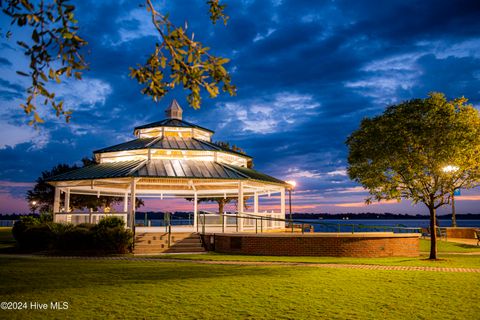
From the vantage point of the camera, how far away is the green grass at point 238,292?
8.11m

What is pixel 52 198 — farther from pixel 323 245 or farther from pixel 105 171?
pixel 323 245

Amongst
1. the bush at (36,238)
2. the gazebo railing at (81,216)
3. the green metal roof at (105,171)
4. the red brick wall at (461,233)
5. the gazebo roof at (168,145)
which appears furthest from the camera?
the red brick wall at (461,233)

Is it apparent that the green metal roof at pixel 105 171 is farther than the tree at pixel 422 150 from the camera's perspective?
Yes

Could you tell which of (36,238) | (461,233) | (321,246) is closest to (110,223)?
(36,238)

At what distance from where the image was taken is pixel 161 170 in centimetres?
2448

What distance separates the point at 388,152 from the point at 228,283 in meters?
11.6

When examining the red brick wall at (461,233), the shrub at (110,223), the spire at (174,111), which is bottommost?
the red brick wall at (461,233)

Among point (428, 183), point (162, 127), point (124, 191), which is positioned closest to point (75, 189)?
point (124, 191)

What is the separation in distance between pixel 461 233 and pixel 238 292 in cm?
3316

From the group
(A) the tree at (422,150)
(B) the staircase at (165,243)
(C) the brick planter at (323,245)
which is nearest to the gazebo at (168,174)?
(B) the staircase at (165,243)

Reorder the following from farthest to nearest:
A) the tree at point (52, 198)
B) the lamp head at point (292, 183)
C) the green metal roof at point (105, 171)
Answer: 1. the tree at point (52, 198)
2. the lamp head at point (292, 183)
3. the green metal roof at point (105, 171)

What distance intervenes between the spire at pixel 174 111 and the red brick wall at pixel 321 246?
46.5ft

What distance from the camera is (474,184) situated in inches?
781

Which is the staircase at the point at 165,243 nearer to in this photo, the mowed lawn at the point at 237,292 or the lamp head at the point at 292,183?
the mowed lawn at the point at 237,292
